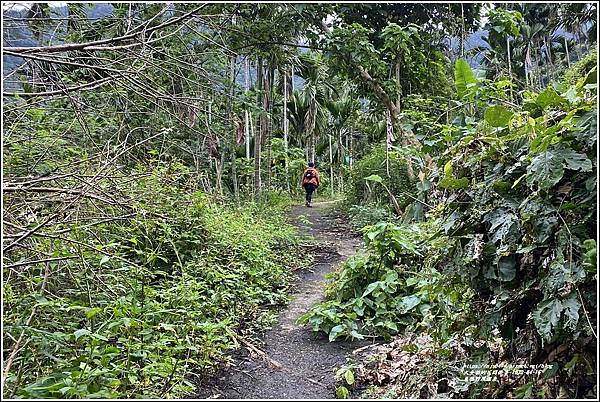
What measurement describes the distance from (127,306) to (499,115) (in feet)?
7.39

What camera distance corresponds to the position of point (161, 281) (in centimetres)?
378

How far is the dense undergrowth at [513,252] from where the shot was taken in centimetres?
157

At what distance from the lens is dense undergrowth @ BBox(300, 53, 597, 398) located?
5.15 feet

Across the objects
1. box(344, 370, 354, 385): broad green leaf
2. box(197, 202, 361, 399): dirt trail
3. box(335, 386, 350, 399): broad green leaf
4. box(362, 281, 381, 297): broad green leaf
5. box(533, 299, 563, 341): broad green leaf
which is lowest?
box(197, 202, 361, 399): dirt trail

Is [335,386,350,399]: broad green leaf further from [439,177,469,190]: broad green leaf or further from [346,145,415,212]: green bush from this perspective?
[346,145,415,212]: green bush

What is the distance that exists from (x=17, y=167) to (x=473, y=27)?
10.2 ft

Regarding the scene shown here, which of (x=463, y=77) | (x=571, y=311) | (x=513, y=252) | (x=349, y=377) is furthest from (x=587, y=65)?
(x=349, y=377)

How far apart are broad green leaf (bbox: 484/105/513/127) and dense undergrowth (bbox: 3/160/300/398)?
1.89m

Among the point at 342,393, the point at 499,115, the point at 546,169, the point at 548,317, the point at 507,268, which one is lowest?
the point at 342,393

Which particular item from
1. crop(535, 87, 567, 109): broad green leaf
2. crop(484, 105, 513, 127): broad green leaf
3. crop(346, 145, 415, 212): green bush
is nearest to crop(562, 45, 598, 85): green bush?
crop(535, 87, 567, 109): broad green leaf

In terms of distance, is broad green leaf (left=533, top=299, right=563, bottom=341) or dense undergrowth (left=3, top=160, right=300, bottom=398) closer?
broad green leaf (left=533, top=299, right=563, bottom=341)

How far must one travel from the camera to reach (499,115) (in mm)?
1956

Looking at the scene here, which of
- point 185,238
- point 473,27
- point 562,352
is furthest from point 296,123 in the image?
point 562,352

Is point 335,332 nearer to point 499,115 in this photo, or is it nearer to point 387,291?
point 387,291
